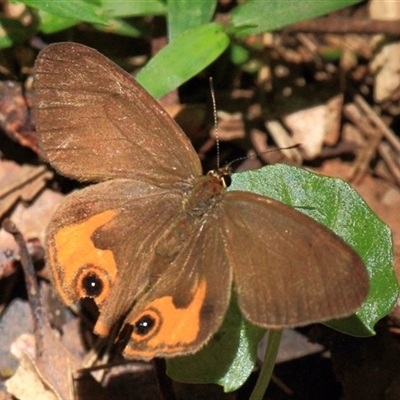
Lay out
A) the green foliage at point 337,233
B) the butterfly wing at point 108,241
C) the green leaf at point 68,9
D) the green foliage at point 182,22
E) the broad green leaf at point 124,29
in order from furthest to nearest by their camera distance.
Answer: the broad green leaf at point 124,29
the green foliage at point 182,22
the green leaf at point 68,9
the green foliage at point 337,233
the butterfly wing at point 108,241

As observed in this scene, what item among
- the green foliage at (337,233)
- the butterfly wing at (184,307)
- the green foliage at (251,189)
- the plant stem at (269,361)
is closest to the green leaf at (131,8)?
the green foliage at (251,189)

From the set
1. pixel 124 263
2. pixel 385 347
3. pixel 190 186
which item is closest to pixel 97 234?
pixel 124 263

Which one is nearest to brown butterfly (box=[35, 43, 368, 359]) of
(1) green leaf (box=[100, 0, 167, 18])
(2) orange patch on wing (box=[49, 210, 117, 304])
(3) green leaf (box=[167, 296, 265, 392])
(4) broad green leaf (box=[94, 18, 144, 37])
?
(2) orange patch on wing (box=[49, 210, 117, 304])

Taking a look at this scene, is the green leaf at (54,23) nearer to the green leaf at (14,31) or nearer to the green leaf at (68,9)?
the green leaf at (14,31)

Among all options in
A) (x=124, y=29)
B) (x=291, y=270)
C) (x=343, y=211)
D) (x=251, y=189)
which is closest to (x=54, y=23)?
(x=124, y=29)

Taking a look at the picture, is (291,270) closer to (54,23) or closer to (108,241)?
(108,241)

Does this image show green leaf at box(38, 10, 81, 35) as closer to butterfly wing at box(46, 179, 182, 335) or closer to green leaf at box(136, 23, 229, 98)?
green leaf at box(136, 23, 229, 98)
